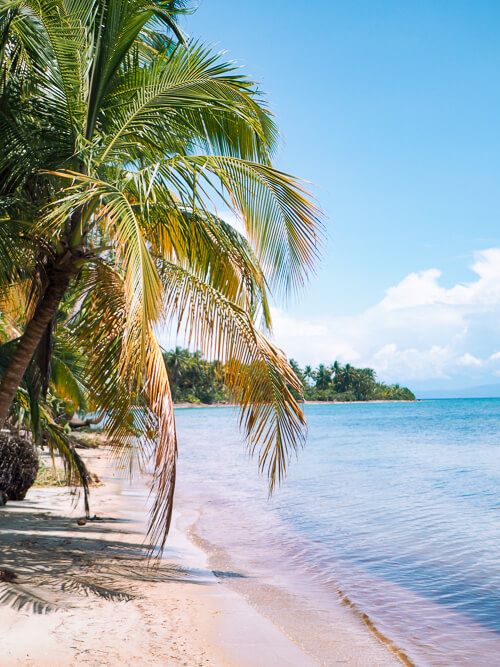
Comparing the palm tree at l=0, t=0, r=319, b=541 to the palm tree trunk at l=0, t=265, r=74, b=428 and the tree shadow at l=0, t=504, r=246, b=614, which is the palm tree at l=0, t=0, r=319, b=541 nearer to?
the palm tree trunk at l=0, t=265, r=74, b=428

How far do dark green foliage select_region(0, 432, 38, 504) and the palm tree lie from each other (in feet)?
14.1

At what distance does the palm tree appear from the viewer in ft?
20.1

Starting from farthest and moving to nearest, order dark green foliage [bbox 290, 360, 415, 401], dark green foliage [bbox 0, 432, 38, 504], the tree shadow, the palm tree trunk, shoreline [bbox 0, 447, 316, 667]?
dark green foliage [bbox 290, 360, 415, 401], dark green foliage [bbox 0, 432, 38, 504], the palm tree trunk, the tree shadow, shoreline [bbox 0, 447, 316, 667]

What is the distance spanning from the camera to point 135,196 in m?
6.68

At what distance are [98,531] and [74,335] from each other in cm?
375

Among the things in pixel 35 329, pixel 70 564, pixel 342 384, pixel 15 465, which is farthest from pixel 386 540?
pixel 342 384

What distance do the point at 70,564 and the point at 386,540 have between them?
545 cm

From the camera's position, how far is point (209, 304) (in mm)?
6703

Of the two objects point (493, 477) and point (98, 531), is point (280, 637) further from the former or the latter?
point (493, 477)

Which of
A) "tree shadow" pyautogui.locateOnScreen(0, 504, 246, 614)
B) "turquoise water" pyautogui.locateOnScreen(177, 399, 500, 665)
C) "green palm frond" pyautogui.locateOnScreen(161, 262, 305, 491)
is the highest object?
"green palm frond" pyautogui.locateOnScreen(161, 262, 305, 491)

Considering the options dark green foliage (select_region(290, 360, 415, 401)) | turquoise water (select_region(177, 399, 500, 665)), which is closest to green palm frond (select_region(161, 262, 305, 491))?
turquoise water (select_region(177, 399, 500, 665))

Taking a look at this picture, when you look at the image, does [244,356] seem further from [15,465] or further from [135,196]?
[15,465]

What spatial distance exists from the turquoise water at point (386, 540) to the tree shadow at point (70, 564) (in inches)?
56.4

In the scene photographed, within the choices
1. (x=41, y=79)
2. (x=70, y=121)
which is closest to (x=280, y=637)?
(x=70, y=121)
